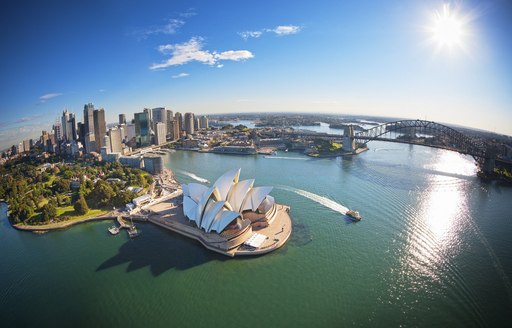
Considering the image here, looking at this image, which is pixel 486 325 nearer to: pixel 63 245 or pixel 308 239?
pixel 308 239

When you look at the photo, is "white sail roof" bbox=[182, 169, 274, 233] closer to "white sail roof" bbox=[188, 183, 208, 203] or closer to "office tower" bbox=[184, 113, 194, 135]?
"white sail roof" bbox=[188, 183, 208, 203]

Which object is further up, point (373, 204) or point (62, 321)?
point (373, 204)

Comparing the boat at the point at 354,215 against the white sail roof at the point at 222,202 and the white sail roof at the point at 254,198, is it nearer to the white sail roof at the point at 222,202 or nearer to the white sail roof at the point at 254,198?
the white sail roof at the point at 222,202

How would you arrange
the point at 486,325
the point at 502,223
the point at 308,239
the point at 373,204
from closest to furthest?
1. the point at 486,325
2. the point at 308,239
3. the point at 502,223
4. the point at 373,204

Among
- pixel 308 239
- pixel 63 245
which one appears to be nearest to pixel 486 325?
pixel 308 239

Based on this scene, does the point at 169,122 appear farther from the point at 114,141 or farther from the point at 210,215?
the point at 210,215

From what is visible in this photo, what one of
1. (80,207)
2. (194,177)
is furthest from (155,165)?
(80,207)
